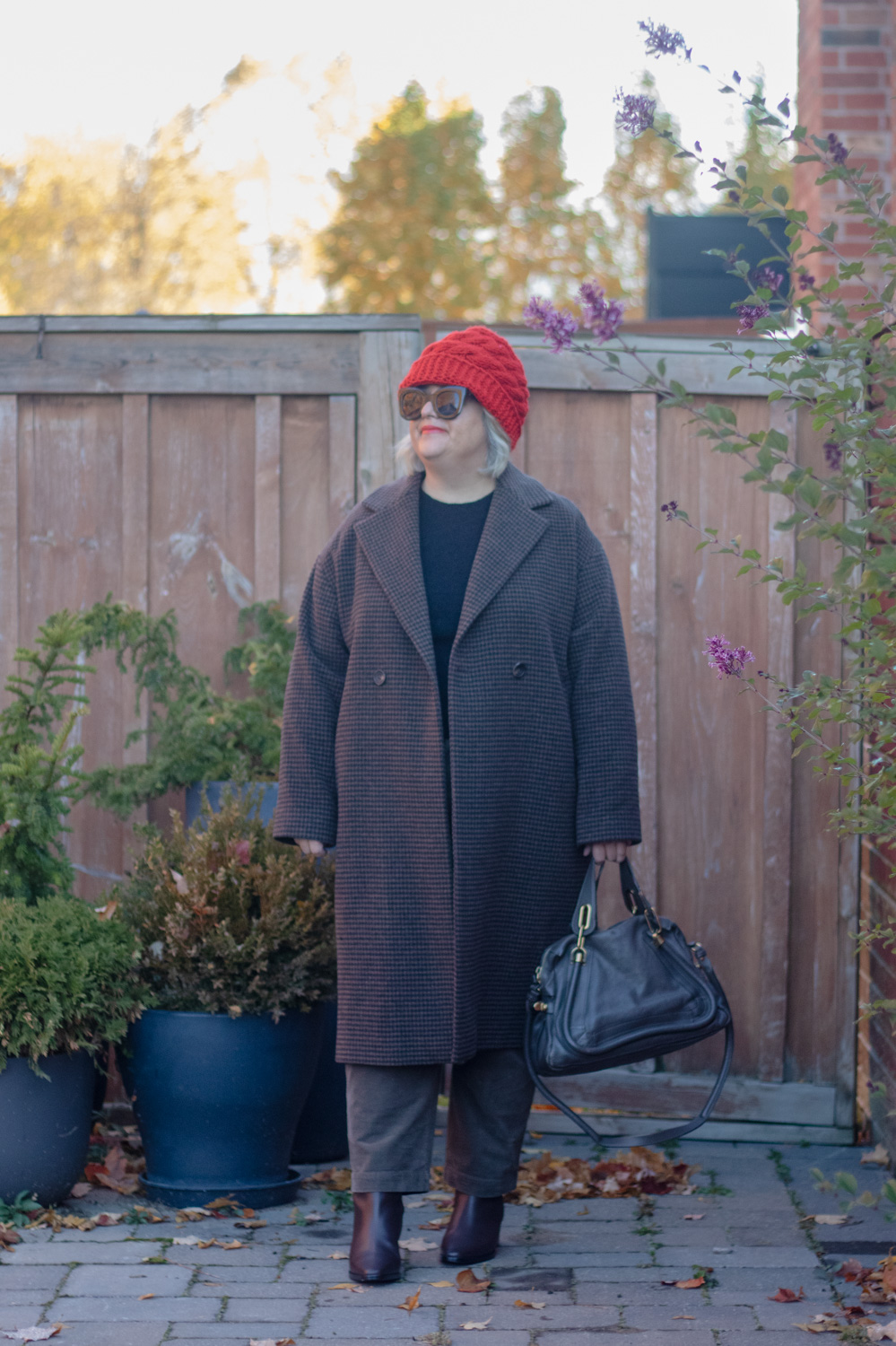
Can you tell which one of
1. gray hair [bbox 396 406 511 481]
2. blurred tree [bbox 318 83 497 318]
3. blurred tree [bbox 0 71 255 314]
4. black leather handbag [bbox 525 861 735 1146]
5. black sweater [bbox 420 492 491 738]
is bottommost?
black leather handbag [bbox 525 861 735 1146]

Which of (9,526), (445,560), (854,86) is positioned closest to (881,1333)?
(445,560)

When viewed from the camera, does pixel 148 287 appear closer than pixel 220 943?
No

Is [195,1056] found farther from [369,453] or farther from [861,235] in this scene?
[861,235]

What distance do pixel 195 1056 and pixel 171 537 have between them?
160 cm

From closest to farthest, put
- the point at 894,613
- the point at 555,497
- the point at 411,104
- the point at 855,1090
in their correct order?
the point at 894,613 → the point at 555,497 → the point at 855,1090 → the point at 411,104

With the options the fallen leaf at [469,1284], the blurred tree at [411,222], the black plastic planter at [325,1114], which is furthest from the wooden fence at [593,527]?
the blurred tree at [411,222]

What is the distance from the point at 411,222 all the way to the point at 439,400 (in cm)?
2106

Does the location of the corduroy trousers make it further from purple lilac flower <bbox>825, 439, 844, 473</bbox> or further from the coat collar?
purple lilac flower <bbox>825, 439, 844, 473</bbox>

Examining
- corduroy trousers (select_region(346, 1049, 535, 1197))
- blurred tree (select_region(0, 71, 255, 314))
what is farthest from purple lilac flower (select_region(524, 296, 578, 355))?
blurred tree (select_region(0, 71, 255, 314))

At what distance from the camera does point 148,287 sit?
1225 inches

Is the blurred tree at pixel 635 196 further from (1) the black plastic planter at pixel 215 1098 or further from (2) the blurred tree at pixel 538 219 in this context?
(1) the black plastic planter at pixel 215 1098

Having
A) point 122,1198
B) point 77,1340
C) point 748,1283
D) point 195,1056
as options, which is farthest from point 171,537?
point 748,1283

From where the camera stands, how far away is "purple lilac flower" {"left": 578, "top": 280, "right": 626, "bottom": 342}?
8.92 feet

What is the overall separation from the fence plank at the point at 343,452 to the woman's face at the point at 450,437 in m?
0.95
